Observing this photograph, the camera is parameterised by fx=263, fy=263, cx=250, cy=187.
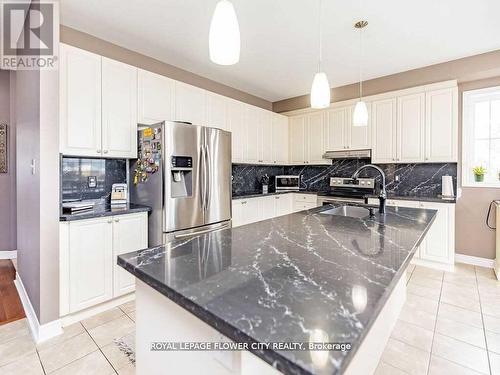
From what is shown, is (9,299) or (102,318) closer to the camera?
(102,318)

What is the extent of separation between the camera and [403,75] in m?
3.68

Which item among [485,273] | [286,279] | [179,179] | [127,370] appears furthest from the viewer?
[485,273]

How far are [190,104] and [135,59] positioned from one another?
79cm

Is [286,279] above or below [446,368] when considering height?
above

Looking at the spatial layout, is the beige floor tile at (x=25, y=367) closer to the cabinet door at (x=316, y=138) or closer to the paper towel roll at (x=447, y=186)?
→ the cabinet door at (x=316, y=138)

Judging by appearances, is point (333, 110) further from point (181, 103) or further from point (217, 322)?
point (217, 322)

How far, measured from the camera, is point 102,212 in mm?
2303

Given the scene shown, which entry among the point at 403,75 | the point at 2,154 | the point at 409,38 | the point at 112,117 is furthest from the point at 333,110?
the point at 2,154

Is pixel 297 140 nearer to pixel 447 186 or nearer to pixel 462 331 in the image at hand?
pixel 447 186

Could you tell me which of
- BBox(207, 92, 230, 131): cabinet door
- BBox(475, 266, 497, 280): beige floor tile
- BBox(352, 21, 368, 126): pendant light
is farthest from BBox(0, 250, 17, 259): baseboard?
BBox(475, 266, 497, 280): beige floor tile

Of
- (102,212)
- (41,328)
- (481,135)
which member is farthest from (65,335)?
(481,135)

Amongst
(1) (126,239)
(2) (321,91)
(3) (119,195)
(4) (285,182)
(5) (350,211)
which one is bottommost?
(1) (126,239)

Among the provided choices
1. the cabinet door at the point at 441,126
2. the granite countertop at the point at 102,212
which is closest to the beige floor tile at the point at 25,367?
the granite countertop at the point at 102,212

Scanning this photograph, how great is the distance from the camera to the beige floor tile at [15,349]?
5.90 ft
